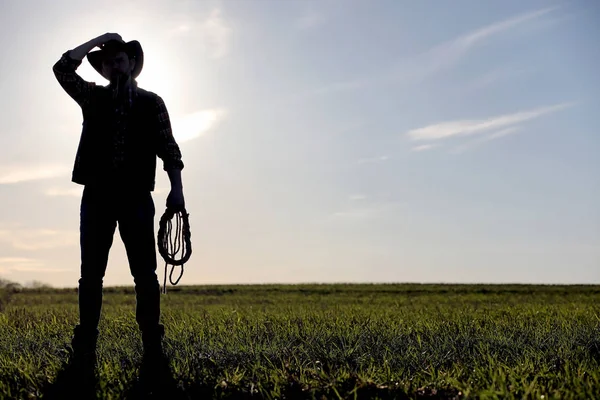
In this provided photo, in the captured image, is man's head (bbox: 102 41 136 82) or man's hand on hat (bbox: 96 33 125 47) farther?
man's head (bbox: 102 41 136 82)

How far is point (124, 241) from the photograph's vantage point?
6.37m

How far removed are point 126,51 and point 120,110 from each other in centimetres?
60

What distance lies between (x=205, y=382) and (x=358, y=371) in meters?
1.37

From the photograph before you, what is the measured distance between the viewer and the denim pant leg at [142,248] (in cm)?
628

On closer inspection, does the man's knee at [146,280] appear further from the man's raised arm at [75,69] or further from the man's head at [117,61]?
the man's head at [117,61]

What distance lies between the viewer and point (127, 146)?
6.43m

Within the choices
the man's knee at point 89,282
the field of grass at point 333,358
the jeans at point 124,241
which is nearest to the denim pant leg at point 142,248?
the jeans at point 124,241

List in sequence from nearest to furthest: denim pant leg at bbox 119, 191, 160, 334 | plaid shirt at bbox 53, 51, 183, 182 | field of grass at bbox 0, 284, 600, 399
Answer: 1. field of grass at bbox 0, 284, 600, 399
2. denim pant leg at bbox 119, 191, 160, 334
3. plaid shirt at bbox 53, 51, 183, 182

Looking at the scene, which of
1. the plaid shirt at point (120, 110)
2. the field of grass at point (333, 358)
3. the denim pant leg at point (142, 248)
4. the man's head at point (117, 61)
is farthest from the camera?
the man's head at point (117, 61)

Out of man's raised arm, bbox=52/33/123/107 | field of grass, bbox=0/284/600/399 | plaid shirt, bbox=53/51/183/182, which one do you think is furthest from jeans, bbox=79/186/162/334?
man's raised arm, bbox=52/33/123/107

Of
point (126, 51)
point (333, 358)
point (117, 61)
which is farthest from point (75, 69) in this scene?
point (333, 358)

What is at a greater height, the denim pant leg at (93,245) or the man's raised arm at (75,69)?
the man's raised arm at (75,69)

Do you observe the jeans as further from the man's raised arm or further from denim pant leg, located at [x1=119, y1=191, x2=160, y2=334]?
the man's raised arm

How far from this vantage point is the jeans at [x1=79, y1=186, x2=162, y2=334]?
6.29 meters
